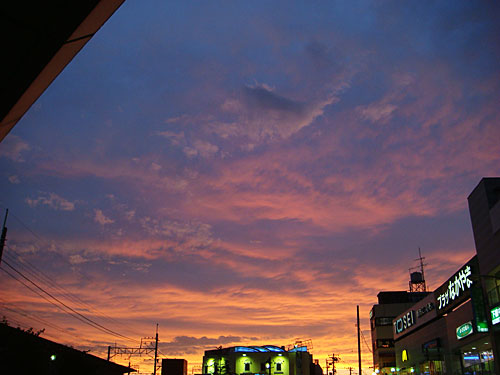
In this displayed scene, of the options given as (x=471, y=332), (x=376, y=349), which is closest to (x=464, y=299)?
(x=471, y=332)

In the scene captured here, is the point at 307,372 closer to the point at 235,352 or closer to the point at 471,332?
the point at 235,352

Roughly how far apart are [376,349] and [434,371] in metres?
55.3

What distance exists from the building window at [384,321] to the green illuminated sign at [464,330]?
209ft

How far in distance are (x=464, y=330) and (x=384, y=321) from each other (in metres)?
65.6

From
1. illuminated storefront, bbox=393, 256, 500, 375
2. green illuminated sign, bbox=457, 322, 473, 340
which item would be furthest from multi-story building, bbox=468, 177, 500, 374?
green illuminated sign, bbox=457, 322, 473, 340

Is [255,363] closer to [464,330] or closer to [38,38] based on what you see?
[464,330]

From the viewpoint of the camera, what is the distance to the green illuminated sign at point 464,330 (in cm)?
3086

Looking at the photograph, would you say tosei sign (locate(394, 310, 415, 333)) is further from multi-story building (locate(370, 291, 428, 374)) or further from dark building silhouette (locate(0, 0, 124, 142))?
dark building silhouette (locate(0, 0, 124, 142))

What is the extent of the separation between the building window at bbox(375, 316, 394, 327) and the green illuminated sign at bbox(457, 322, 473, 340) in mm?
63662

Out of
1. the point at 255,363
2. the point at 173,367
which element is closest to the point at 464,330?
the point at 255,363

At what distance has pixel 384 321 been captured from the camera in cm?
9369

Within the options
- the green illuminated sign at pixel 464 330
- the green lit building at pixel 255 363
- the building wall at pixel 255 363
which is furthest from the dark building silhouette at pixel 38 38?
the building wall at pixel 255 363

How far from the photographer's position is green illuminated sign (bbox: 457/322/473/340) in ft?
101

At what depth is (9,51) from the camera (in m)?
2.72
